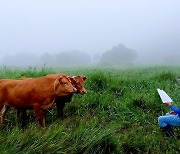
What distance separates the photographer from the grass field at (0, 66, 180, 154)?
438cm

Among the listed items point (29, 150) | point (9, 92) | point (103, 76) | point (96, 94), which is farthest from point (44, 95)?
point (103, 76)

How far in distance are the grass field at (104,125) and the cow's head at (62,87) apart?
539 millimetres

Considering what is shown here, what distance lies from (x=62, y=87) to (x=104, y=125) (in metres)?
1.16

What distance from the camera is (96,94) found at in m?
7.69

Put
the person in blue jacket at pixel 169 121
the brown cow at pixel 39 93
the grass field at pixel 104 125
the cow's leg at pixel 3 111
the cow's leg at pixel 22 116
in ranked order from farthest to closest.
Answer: the cow's leg at pixel 22 116, the cow's leg at pixel 3 111, the person in blue jacket at pixel 169 121, the brown cow at pixel 39 93, the grass field at pixel 104 125

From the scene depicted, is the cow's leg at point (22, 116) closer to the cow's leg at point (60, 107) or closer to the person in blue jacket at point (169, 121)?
the cow's leg at point (60, 107)

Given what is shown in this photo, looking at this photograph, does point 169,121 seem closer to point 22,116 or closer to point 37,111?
point 37,111

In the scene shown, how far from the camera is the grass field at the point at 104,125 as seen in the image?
438cm

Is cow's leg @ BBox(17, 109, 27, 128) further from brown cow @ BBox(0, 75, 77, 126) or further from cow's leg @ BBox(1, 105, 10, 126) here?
brown cow @ BBox(0, 75, 77, 126)

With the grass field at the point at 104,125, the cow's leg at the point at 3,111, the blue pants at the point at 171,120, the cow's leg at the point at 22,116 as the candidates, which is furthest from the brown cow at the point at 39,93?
the blue pants at the point at 171,120

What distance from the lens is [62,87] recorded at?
5402 millimetres

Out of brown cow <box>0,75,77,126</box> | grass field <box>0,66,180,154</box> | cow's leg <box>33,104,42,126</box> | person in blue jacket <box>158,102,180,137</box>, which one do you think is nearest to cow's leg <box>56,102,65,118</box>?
grass field <box>0,66,180,154</box>

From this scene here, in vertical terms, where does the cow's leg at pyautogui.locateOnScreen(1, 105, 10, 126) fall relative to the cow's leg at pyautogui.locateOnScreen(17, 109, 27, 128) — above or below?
above

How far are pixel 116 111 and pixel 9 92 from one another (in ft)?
7.84
